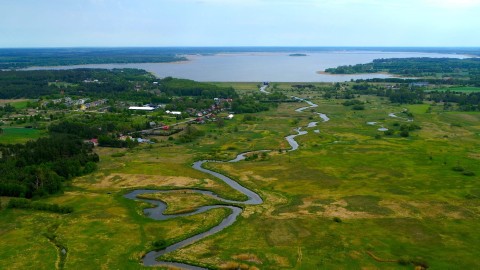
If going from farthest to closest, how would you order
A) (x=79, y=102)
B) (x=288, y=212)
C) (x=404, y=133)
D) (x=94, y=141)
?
(x=79, y=102)
(x=404, y=133)
(x=94, y=141)
(x=288, y=212)

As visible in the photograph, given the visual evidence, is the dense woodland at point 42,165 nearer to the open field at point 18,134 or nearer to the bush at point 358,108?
the open field at point 18,134

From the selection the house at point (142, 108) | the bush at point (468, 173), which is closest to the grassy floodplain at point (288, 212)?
the bush at point (468, 173)

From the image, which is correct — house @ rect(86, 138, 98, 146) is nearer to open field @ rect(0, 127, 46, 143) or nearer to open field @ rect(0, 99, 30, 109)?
open field @ rect(0, 127, 46, 143)

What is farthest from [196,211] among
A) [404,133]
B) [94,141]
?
[404,133]

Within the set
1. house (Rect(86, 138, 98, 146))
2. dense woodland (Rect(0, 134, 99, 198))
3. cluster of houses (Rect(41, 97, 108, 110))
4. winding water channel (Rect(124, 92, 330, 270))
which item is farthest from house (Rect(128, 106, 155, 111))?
winding water channel (Rect(124, 92, 330, 270))

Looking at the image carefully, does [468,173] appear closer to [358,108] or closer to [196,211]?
[196,211]
